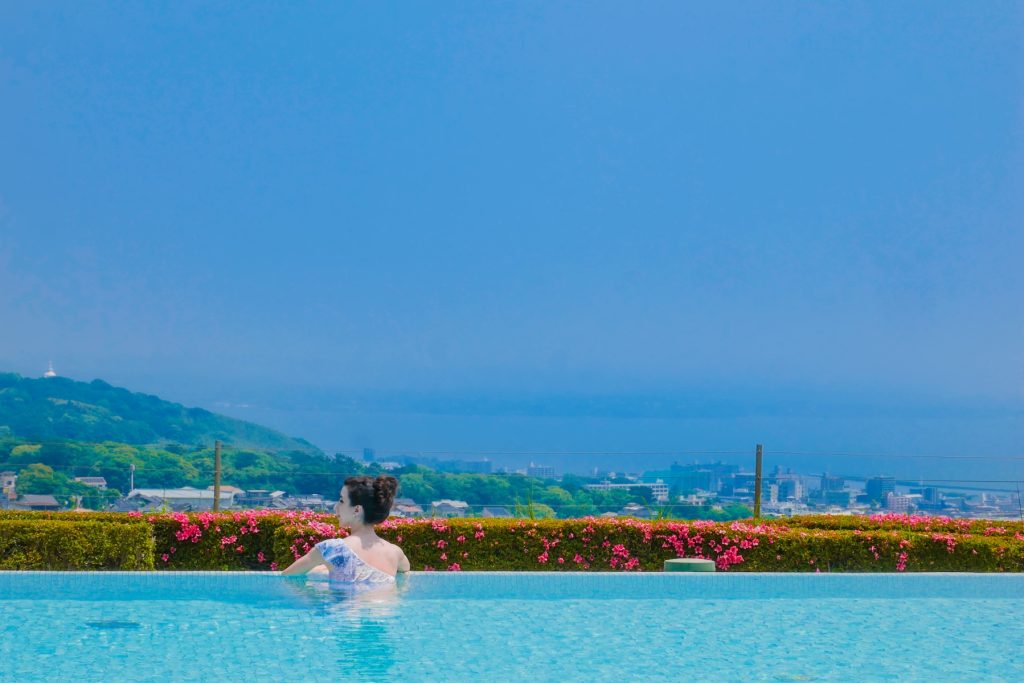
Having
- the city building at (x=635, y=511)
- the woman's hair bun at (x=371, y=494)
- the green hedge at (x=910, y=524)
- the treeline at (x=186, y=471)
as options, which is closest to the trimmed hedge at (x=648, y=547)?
the green hedge at (x=910, y=524)

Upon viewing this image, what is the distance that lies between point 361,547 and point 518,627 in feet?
3.78

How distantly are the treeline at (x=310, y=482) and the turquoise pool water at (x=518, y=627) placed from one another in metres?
3.08

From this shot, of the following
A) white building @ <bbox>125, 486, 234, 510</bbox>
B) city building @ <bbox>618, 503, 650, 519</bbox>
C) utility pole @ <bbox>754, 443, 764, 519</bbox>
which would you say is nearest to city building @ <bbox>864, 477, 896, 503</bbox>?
utility pole @ <bbox>754, 443, 764, 519</bbox>

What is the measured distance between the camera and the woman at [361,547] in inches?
269

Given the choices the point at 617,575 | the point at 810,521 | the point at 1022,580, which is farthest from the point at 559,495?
the point at 1022,580

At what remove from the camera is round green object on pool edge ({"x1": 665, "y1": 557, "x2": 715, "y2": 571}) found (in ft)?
28.8

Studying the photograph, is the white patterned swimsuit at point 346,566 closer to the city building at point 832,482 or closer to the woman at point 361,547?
the woman at point 361,547

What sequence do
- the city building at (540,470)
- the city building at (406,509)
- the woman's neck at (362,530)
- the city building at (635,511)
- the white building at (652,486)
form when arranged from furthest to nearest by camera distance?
the city building at (540,470), the white building at (652,486), the city building at (635,511), the city building at (406,509), the woman's neck at (362,530)

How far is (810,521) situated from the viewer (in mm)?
10961

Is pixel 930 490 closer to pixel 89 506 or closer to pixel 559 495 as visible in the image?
pixel 559 495

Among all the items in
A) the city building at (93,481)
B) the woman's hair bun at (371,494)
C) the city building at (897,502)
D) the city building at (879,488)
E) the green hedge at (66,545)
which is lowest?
the green hedge at (66,545)

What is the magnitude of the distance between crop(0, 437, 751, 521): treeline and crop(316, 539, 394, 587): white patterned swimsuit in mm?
4342

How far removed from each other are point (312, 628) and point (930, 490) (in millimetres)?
10070

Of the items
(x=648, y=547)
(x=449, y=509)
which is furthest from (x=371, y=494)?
(x=449, y=509)
